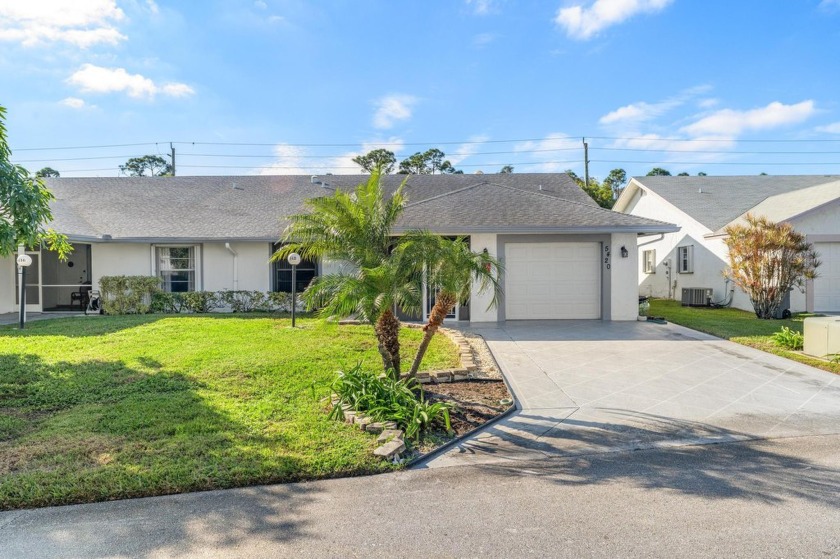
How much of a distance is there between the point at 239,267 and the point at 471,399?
35.9 feet

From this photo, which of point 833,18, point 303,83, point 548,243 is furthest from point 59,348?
point 833,18

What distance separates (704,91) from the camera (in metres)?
18.6

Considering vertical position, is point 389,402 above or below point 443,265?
below

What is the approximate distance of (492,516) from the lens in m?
3.53

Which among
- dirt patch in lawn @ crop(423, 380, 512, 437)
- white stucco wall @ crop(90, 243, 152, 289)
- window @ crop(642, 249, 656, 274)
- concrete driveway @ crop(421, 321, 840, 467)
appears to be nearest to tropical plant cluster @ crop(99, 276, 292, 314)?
white stucco wall @ crop(90, 243, 152, 289)

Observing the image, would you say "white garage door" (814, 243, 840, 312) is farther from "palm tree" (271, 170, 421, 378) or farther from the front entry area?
the front entry area

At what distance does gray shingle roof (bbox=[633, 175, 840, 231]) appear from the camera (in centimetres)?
1930

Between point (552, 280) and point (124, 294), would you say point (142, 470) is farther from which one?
point (124, 294)

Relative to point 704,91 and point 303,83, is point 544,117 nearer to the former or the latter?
point 704,91

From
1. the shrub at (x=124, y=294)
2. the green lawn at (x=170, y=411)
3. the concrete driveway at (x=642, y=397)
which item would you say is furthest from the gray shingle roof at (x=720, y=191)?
the shrub at (x=124, y=294)

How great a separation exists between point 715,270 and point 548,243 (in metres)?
8.37

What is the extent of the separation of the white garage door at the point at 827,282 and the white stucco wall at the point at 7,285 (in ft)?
84.0

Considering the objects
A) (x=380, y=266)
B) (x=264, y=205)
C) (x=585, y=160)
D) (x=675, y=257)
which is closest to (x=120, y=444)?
(x=380, y=266)

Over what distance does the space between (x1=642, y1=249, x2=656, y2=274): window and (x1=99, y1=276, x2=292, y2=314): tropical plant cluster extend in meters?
16.8
